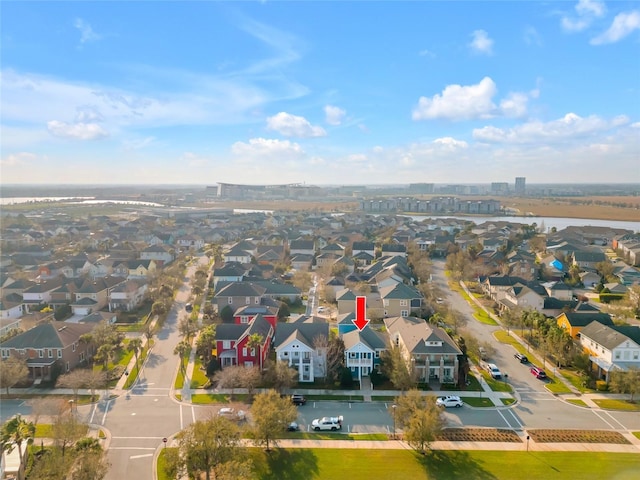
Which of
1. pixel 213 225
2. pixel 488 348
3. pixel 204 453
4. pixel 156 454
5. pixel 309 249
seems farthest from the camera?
pixel 213 225

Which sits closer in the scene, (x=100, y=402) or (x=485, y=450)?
(x=485, y=450)

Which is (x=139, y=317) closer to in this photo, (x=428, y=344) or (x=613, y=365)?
(x=428, y=344)

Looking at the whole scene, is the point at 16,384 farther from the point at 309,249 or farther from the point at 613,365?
the point at 309,249

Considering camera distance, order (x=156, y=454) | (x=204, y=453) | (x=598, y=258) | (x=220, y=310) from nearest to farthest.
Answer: (x=204, y=453) < (x=156, y=454) < (x=220, y=310) < (x=598, y=258)

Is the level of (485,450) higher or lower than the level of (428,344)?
lower

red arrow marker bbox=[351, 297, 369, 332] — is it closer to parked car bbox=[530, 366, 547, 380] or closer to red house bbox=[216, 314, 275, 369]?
red house bbox=[216, 314, 275, 369]

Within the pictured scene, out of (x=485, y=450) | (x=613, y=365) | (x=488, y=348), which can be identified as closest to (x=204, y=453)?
(x=485, y=450)
